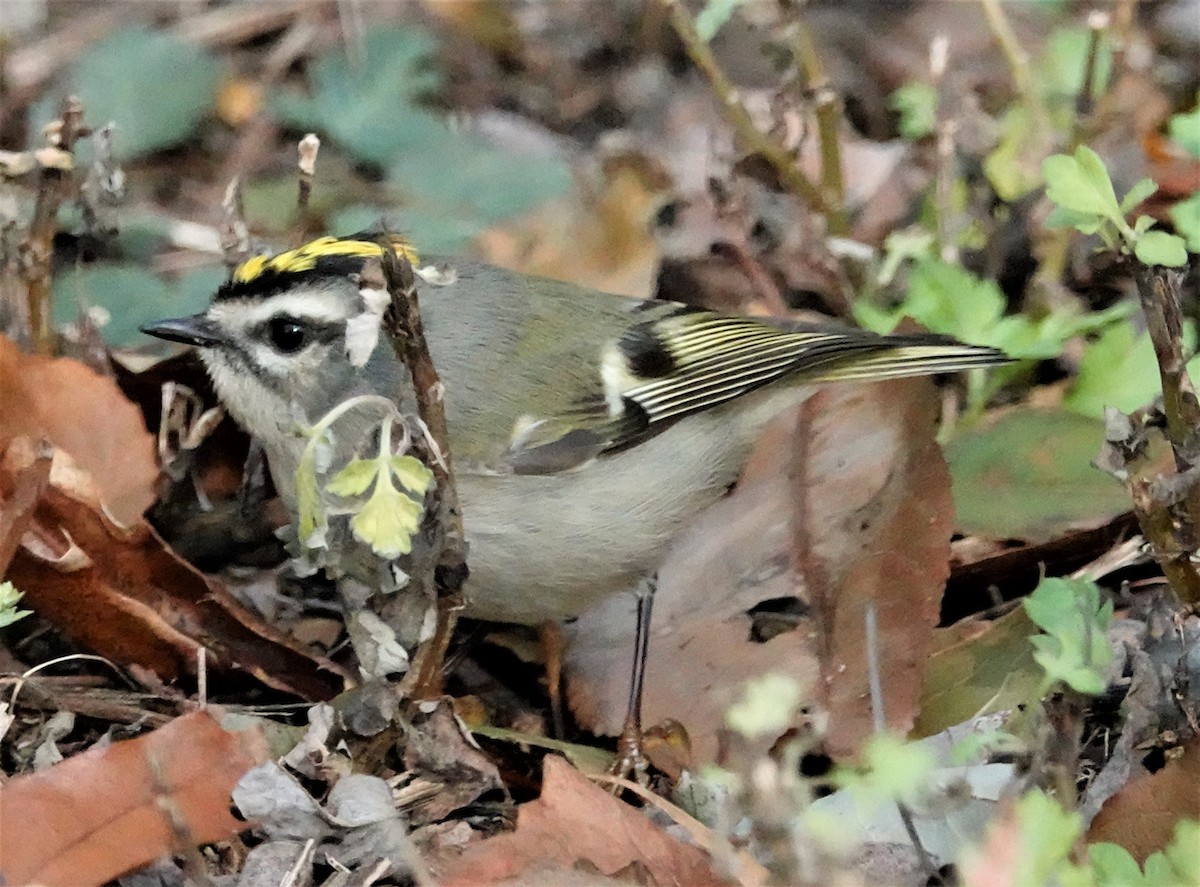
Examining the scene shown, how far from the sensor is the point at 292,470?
7.40ft

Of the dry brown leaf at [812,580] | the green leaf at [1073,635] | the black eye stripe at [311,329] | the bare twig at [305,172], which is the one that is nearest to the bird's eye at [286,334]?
the black eye stripe at [311,329]

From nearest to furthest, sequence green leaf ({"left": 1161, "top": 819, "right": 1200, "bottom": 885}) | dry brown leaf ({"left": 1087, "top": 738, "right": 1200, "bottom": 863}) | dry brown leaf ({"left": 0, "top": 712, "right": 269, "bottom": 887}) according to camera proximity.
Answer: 1. green leaf ({"left": 1161, "top": 819, "right": 1200, "bottom": 885})
2. dry brown leaf ({"left": 0, "top": 712, "right": 269, "bottom": 887})
3. dry brown leaf ({"left": 1087, "top": 738, "right": 1200, "bottom": 863})

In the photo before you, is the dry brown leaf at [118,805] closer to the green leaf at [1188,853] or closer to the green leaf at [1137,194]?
the green leaf at [1188,853]

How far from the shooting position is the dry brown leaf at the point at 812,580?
2.10m

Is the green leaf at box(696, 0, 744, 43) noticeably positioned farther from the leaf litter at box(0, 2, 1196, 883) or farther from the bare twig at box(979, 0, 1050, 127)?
the bare twig at box(979, 0, 1050, 127)

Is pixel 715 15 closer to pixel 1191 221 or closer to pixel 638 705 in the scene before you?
pixel 1191 221

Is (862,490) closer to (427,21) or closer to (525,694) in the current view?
(525,694)

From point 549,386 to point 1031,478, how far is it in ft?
2.78

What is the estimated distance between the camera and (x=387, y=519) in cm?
150

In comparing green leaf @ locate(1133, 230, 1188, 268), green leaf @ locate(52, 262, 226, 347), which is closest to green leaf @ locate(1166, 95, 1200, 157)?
green leaf @ locate(1133, 230, 1188, 268)

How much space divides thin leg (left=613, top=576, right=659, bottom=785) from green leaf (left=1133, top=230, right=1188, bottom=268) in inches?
38.1

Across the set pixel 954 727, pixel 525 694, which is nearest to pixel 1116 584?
pixel 954 727

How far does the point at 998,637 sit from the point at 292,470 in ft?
3.69

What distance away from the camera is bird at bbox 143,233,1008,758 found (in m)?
2.20
